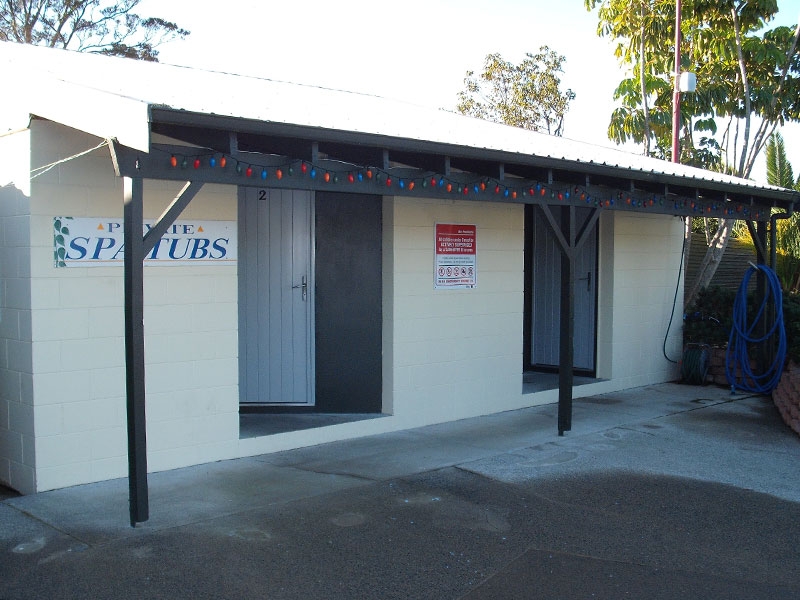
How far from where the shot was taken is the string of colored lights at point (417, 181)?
17.3 ft

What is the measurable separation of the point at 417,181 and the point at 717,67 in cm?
1140

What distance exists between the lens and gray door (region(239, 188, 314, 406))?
25.8 ft

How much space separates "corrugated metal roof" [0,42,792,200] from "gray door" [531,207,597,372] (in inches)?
68.5

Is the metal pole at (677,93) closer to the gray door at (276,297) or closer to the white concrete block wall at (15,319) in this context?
the gray door at (276,297)

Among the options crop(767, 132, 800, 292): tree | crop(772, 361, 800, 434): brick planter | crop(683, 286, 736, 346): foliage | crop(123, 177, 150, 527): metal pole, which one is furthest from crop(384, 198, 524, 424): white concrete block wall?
crop(767, 132, 800, 292): tree

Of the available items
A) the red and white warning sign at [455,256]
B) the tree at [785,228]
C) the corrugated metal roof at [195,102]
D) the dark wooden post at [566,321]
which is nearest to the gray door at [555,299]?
the corrugated metal roof at [195,102]

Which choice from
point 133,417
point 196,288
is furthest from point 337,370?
point 133,417

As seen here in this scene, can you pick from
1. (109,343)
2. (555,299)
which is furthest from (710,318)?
(109,343)

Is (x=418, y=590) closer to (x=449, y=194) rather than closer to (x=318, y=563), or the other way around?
(x=318, y=563)

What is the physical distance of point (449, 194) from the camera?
6852mm

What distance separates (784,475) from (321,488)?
3689 mm

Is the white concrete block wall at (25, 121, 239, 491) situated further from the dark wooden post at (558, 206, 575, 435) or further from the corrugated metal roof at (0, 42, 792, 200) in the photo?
the dark wooden post at (558, 206, 575, 435)

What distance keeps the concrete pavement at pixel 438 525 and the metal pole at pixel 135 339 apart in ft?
0.96

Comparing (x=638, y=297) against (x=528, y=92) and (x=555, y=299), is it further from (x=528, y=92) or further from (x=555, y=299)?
(x=528, y=92)
